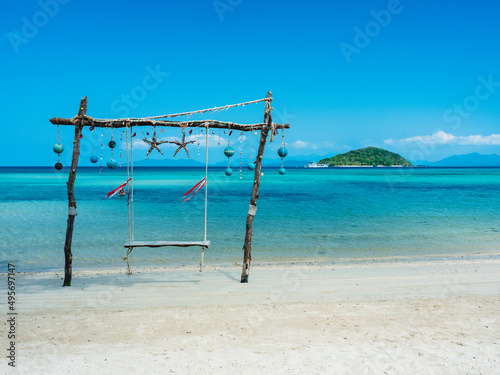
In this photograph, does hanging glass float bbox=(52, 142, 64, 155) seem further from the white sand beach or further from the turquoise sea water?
the turquoise sea water

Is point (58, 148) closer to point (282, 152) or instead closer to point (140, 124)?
point (140, 124)

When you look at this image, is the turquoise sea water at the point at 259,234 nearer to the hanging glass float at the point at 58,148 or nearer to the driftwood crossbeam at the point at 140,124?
the driftwood crossbeam at the point at 140,124

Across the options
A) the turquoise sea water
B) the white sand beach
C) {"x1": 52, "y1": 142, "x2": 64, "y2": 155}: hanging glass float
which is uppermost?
{"x1": 52, "y1": 142, "x2": 64, "y2": 155}: hanging glass float

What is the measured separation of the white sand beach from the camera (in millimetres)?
4730

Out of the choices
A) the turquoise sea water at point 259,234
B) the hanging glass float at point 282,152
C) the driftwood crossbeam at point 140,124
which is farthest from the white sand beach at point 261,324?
the turquoise sea water at point 259,234

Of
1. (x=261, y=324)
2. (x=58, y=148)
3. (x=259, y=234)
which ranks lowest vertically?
(x=259, y=234)

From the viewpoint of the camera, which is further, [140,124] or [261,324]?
[140,124]

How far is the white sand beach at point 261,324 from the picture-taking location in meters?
4.73

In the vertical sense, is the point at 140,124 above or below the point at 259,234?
above

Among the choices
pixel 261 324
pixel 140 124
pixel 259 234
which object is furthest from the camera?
pixel 259 234

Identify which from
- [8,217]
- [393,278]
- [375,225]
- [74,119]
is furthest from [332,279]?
[8,217]

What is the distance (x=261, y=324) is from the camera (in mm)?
5992

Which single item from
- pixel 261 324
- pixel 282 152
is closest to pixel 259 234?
pixel 282 152

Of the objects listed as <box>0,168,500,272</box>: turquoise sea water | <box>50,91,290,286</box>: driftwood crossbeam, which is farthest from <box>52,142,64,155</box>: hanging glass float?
<box>0,168,500,272</box>: turquoise sea water
